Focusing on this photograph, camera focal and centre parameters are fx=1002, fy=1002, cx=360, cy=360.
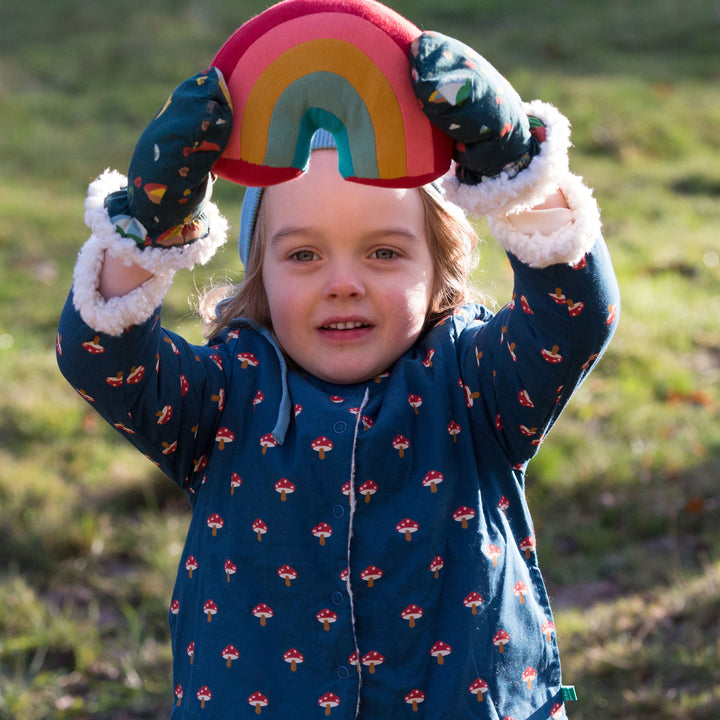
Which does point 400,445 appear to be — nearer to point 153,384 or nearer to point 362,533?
point 362,533

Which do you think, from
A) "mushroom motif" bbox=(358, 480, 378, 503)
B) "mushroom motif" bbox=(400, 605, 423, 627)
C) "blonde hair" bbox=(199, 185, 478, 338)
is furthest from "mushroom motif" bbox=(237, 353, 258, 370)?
"mushroom motif" bbox=(400, 605, 423, 627)

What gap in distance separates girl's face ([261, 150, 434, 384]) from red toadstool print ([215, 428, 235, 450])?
19 cm

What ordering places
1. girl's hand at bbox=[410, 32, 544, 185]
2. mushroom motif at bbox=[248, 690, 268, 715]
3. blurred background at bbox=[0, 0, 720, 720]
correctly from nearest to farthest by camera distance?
girl's hand at bbox=[410, 32, 544, 185] → mushroom motif at bbox=[248, 690, 268, 715] → blurred background at bbox=[0, 0, 720, 720]

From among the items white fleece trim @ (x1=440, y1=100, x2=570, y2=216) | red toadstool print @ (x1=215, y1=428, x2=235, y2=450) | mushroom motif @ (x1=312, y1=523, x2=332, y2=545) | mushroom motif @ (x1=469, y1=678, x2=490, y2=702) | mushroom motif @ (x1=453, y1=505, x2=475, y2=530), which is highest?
white fleece trim @ (x1=440, y1=100, x2=570, y2=216)

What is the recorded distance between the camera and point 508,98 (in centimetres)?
144

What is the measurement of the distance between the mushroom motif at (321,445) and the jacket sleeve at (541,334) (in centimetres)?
27

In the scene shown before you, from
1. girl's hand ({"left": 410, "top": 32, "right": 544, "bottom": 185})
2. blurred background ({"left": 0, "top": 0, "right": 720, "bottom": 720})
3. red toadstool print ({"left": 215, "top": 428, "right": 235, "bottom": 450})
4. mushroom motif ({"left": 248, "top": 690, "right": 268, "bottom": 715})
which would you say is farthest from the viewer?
blurred background ({"left": 0, "top": 0, "right": 720, "bottom": 720})

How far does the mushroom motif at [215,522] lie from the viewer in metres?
1.81

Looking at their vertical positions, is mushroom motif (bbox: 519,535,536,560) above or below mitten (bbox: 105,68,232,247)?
below

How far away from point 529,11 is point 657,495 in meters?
9.45

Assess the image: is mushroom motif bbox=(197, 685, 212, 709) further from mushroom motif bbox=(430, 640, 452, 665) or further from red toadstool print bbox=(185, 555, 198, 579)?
mushroom motif bbox=(430, 640, 452, 665)

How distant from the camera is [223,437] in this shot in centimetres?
183

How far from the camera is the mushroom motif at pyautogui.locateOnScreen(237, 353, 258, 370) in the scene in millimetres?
1886

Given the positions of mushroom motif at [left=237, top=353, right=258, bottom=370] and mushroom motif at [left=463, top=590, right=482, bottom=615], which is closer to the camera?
mushroom motif at [left=463, top=590, right=482, bottom=615]
